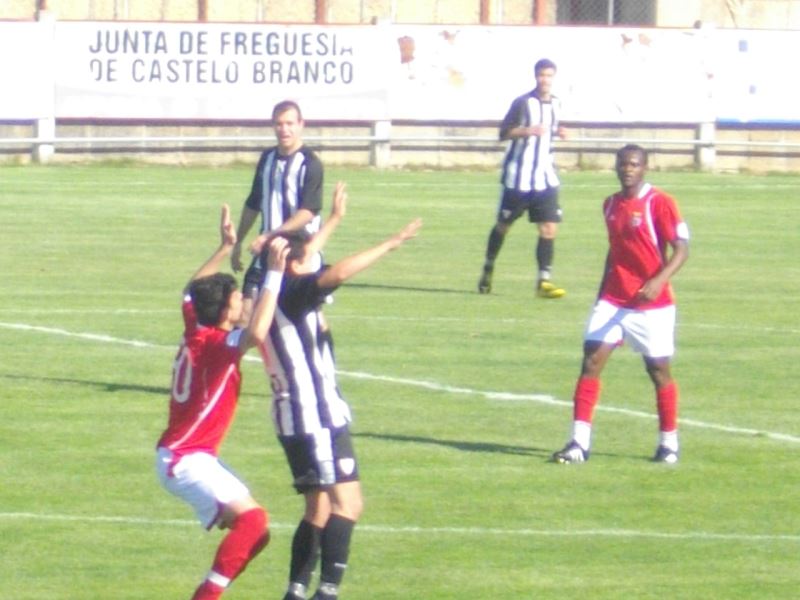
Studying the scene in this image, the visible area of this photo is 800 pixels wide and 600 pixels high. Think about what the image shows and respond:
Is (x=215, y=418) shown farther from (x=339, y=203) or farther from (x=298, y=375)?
(x=339, y=203)

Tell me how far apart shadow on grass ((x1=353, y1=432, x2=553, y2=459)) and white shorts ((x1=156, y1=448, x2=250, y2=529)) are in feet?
14.2

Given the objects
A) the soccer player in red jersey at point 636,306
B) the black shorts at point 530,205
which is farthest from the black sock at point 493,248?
the soccer player in red jersey at point 636,306

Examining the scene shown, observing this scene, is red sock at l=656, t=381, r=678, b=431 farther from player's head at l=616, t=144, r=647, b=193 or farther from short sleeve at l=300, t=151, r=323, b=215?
short sleeve at l=300, t=151, r=323, b=215

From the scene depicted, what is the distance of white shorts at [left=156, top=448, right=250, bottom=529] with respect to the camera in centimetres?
794

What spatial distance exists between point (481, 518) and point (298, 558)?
2.06 m

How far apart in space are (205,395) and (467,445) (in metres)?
4.57

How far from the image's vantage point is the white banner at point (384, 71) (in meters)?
33.6

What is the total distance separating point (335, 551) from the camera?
8344 mm

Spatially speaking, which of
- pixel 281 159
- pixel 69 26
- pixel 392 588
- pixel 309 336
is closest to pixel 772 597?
pixel 392 588

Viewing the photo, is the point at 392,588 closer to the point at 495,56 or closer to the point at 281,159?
the point at 281,159

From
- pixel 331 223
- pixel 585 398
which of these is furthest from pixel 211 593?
pixel 585 398

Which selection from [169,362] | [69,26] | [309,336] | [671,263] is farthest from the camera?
[69,26]

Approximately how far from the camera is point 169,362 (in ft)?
50.3

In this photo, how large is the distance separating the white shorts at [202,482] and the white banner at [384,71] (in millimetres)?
25919
